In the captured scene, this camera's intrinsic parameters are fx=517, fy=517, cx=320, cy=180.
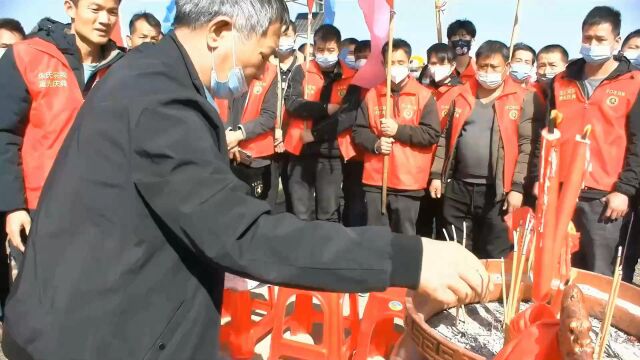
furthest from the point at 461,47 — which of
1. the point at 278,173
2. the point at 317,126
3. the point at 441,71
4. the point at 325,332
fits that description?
the point at 325,332

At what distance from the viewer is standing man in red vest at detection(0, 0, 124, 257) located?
7.71 feet

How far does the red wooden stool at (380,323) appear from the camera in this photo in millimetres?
2658

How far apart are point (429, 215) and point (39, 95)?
10.1 feet

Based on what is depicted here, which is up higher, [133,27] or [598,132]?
[133,27]

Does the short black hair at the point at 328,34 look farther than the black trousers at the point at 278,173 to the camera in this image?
No

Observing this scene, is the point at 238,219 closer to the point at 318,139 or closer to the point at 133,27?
the point at 318,139

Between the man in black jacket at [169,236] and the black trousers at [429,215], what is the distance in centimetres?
323

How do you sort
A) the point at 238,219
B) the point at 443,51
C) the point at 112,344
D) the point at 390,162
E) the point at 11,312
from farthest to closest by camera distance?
the point at 443,51 → the point at 390,162 → the point at 11,312 → the point at 112,344 → the point at 238,219

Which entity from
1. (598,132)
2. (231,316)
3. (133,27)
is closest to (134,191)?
(231,316)

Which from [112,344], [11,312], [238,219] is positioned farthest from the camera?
[11,312]

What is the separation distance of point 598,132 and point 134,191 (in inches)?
111

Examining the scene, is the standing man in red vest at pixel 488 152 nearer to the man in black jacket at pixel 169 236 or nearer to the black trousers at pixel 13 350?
the man in black jacket at pixel 169 236

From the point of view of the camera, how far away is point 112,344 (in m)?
1.10

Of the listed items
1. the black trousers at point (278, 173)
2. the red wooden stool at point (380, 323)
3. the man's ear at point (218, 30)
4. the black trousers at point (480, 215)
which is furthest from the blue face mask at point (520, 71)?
the man's ear at point (218, 30)
